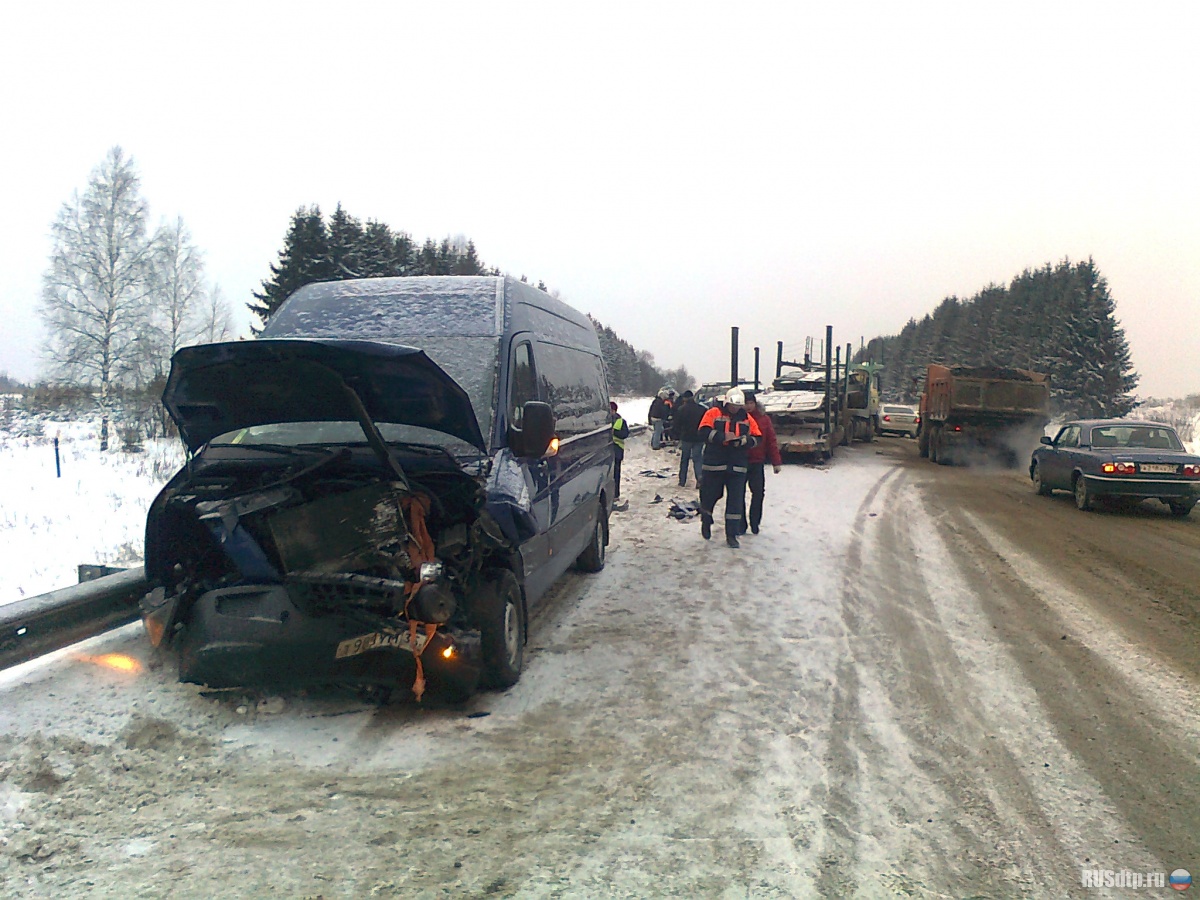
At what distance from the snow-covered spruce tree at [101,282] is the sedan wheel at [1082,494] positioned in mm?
29704

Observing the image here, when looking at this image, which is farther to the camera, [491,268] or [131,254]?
[491,268]

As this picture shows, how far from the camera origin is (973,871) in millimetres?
2924

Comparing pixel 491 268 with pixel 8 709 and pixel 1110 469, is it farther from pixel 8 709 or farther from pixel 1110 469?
pixel 8 709

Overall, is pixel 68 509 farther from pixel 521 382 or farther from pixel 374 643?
pixel 374 643

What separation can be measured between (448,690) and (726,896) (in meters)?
1.90

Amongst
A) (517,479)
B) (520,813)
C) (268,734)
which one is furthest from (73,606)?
(520,813)

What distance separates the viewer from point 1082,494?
41.1ft

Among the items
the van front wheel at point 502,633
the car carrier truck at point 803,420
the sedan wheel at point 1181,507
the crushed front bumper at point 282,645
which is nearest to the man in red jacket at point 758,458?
the van front wheel at point 502,633

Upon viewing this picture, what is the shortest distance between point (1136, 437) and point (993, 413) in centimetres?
816

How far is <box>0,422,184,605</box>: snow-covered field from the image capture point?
927 centimetres

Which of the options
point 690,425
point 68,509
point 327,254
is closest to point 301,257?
point 327,254

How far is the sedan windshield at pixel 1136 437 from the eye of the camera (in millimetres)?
12195

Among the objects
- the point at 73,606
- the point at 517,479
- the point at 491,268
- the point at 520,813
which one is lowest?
the point at 520,813

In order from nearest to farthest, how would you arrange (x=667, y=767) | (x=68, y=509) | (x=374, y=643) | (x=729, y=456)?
(x=667, y=767) < (x=374, y=643) < (x=729, y=456) < (x=68, y=509)
